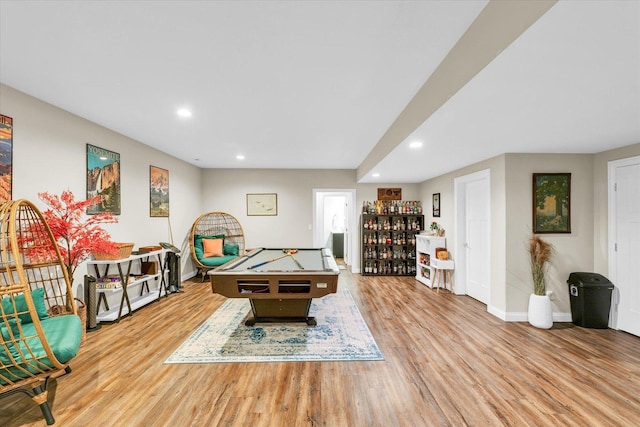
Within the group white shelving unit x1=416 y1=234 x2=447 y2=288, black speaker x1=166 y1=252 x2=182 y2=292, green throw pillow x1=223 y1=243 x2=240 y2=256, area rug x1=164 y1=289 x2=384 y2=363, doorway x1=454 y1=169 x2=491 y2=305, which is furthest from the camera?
green throw pillow x1=223 y1=243 x2=240 y2=256

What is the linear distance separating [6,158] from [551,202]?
620 centimetres

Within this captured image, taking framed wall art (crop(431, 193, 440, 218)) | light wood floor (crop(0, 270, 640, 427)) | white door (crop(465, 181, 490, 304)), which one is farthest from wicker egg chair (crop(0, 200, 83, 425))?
framed wall art (crop(431, 193, 440, 218))

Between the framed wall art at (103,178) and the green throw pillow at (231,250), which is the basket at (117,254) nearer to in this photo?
the framed wall art at (103,178)

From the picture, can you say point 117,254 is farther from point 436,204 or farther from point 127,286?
point 436,204

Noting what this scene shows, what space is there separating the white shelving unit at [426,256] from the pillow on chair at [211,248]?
440 cm

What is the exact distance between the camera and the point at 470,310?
13.2 ft

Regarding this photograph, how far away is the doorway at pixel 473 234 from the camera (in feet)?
14.2

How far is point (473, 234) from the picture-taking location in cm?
468

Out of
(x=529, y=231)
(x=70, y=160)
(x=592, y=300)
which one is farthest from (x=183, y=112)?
(x=592, y=300)

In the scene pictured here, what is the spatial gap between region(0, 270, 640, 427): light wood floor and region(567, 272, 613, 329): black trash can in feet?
0.42

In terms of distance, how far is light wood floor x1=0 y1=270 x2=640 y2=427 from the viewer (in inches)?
74.0

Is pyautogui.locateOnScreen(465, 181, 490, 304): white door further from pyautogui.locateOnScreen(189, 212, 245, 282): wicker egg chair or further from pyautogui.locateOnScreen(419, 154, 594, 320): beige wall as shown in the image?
pyautogui.locateOnScreen(189, 212, 245, 282): wicker egg chair

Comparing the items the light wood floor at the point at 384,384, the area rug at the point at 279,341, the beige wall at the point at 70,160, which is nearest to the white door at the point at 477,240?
the light wood floor at the point at 384,384

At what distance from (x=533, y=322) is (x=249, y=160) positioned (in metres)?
5.43
